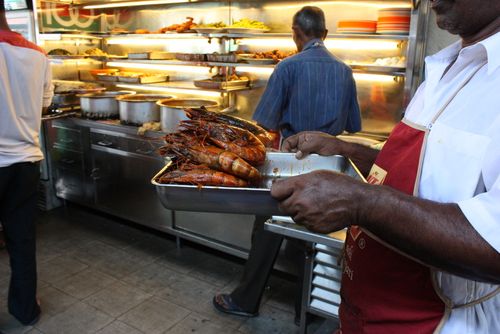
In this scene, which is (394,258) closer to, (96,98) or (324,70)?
(324,70)

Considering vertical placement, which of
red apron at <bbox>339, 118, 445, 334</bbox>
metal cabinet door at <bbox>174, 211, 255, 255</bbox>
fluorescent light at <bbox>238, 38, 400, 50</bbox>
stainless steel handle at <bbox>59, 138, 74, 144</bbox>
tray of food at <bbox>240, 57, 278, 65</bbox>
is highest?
fluorescent light at <bbox>238, 38, 400, 50</bbox>

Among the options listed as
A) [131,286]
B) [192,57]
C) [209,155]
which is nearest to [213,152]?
[209,155]

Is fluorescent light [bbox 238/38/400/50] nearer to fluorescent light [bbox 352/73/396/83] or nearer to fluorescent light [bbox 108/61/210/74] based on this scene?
fluorescent light [bbox 352/73/396/83]

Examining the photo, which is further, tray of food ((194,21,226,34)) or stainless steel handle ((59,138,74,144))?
stainless steel handle ((59,138,74,144))

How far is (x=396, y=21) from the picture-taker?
11.0ft

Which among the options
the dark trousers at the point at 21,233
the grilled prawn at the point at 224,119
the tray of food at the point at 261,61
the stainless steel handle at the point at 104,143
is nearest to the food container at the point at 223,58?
the tray of food at the point at 261,61

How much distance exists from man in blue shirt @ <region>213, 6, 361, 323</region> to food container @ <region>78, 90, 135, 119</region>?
2042 millimetres

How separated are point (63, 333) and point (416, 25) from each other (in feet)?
11.0

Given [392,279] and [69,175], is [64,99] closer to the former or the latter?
[69,175]

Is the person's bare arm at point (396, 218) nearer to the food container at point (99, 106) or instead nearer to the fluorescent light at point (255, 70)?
the fluorescent light at point (255, 70)

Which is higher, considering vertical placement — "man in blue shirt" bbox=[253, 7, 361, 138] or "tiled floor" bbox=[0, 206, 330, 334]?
"man in blue shirt" bbox=[253, 7, 361, 138]

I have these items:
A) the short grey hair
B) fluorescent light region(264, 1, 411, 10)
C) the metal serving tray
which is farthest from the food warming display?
the metal serving tray

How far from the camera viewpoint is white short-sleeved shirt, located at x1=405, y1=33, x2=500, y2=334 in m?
0.84

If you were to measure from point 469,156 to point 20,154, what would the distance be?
2.66m
